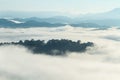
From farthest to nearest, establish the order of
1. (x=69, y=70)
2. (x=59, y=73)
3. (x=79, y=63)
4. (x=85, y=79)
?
(x=79, y=63) < (x=69, y=70) < (x=59, y=73) < (x=85, y=79)

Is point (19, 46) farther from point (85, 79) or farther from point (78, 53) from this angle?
point (85, 79)

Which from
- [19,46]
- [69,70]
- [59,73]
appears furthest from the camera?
[19,46]

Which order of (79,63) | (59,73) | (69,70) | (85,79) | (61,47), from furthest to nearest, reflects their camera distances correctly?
(61,47)
(79,63)
(69,70)
(59,73)
(85,79)

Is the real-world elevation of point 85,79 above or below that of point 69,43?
below

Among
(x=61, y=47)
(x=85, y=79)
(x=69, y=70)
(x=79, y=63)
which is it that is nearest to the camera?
(x=85, y=79)

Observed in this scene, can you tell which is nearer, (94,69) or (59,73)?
(59,73)

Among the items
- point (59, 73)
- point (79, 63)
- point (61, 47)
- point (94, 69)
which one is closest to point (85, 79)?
point (59, 73)

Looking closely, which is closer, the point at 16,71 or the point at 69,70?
the point at 16,71

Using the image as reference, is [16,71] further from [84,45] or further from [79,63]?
[84,45]

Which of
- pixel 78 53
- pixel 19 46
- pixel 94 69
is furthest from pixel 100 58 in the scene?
pixel 19 46
